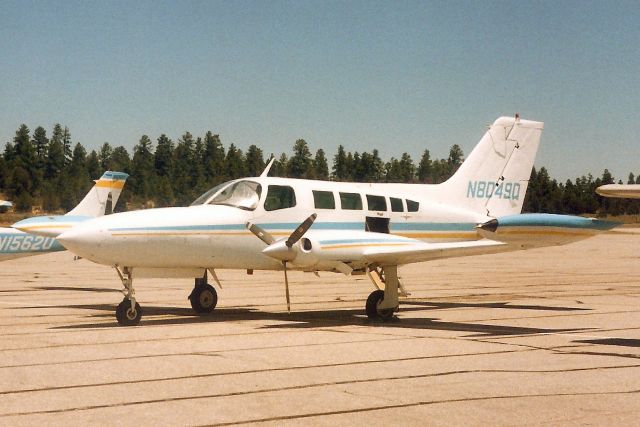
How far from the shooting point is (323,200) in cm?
1842

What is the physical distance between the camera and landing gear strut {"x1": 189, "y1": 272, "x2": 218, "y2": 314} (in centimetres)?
1914

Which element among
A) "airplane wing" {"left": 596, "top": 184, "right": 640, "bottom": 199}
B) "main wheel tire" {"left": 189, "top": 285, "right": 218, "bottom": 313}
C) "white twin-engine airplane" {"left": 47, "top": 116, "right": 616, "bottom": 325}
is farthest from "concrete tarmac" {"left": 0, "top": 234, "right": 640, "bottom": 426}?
"airplane wing" {"left": 596, "top": 184, "right": 640, "bottom": 199}

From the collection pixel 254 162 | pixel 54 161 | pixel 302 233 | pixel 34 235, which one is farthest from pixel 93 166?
pixel 302 233

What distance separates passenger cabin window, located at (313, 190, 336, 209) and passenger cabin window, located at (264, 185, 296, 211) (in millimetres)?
507

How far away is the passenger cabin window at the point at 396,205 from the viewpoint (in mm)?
19375

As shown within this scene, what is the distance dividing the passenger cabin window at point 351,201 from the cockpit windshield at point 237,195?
1868 millimetres

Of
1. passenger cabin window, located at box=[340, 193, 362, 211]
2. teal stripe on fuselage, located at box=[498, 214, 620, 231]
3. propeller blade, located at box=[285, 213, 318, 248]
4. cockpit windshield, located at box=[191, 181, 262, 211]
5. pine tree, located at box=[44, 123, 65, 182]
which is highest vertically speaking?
teal stripe on fuselage, located at box=[498, 214, 620, 231]

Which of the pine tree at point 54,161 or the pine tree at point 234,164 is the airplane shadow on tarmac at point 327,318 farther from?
the pine tree at point 54,161

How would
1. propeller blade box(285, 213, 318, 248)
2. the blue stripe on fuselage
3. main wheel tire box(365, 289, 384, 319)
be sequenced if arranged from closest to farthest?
propeller blade box(285, 213, 318, 248)
main wheel tire box(365, 289, 384, 319)
the blue stripe on fuselage

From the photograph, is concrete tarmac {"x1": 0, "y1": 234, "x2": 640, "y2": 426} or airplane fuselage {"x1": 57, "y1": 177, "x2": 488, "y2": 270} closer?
concrete tarmac {"x1": 0, "y1": 234, "x2": 640, "y2": 426}

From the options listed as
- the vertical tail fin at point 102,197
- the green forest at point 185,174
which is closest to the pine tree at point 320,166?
the green forest at point 185,174

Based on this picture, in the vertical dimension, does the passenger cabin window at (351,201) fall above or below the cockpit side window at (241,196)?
above

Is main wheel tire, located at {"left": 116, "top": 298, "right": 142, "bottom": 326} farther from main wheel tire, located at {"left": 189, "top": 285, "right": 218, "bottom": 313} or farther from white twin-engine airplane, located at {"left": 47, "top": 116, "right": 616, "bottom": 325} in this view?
main wheel tire, located at {"left": 189, "top": 285, "right": 218, "bottom": 313}

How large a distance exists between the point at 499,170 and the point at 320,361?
1150cm
